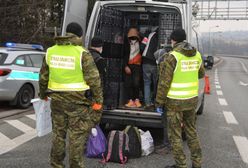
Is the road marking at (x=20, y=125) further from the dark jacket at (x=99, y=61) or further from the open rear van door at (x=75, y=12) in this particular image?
the dark jacket at (x=99, y=61)

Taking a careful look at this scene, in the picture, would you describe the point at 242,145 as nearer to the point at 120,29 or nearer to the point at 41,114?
the point at 120,29

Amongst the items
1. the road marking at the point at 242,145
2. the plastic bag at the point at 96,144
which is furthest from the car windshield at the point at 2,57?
the road marking at the point at 242,145

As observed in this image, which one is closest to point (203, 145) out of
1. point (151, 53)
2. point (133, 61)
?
point (151, 53)

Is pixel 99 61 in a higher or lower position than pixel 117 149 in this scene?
higher

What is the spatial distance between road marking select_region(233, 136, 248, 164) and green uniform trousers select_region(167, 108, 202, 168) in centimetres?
110

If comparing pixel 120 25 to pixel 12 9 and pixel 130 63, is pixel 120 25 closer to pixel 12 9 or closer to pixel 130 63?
pixel 130 63

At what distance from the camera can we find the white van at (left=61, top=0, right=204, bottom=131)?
21.0 ft

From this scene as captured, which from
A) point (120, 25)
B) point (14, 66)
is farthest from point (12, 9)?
point (120, 25)

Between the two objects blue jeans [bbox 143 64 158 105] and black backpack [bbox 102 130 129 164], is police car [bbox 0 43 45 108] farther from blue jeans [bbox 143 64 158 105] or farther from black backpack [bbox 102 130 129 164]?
black backpack [bbox 102 130 129 164]

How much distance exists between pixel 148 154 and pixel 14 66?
4963mm

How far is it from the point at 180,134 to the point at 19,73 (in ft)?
19.0

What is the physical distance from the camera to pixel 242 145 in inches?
275

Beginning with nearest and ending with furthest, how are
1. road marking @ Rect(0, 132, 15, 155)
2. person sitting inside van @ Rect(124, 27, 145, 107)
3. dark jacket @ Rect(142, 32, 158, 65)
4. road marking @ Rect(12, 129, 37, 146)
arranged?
road marking @ Rect(0, 132, 15, 155)
road marking @ Rect(12, 129, 37, 146)
dark jacket @ Rect(142, 32, 158, 65)
person sitting inside van @ Rect(124, 27, 145, 107)

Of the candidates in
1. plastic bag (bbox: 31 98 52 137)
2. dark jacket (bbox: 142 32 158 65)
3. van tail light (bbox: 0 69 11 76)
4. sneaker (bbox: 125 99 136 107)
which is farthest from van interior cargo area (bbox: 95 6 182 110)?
van tail light (bbox: 0 69 11 76)
